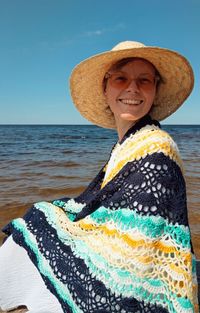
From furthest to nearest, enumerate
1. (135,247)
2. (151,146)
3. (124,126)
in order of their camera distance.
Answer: (124,126) → (151,146) → (135,247)

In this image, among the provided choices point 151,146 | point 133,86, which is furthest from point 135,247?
point 133,86

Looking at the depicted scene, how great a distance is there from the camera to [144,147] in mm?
1570

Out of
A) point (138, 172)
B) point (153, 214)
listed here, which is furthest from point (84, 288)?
point (138, 172)

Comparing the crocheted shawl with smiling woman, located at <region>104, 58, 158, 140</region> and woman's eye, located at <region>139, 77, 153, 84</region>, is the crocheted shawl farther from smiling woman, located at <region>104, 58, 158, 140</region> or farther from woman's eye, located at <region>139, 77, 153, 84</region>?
woman's eye, located at <region>139, 77, 153, 84</region>

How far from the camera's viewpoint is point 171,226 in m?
1.42

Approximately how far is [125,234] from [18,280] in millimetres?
823

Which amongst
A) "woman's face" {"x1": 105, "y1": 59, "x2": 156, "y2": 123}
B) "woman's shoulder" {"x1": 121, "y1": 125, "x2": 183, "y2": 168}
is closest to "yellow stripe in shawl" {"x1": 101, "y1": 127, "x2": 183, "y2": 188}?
"woman's shoulder" {"x1": 121, "y1": 125, "x2": 183, "y2": 168}

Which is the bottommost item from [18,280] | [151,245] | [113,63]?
[18,280]

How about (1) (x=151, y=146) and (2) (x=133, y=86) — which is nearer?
(1) (x=151, y=146)

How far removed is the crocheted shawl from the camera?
1.38 meters

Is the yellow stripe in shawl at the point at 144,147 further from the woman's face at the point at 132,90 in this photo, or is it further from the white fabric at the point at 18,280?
the white fabric at the point at 18,280

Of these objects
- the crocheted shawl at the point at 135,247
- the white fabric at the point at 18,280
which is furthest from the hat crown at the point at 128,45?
the white fabric at the point at 18,280

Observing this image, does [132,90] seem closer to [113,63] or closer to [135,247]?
[113,63]

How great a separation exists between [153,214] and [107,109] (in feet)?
4.75
